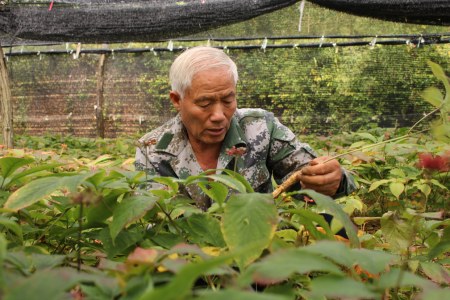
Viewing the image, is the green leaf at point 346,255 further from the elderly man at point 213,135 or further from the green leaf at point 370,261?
the elderly man at point 213,135

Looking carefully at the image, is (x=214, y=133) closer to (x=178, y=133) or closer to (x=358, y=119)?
(x=178, y=133)

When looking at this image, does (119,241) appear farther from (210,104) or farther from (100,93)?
(100,93)

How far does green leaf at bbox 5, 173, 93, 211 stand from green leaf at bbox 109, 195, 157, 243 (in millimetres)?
77

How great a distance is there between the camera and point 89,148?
6.35 meters

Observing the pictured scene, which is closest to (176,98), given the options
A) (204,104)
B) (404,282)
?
(204,104)

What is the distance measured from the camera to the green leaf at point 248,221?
2.86ft

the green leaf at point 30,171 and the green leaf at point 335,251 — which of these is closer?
the green leaf at point 335,251

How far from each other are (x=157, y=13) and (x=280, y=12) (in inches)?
44.1

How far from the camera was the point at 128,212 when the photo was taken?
3.13 feet

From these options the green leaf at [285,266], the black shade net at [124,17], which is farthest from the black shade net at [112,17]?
the green leaf at [285,266]

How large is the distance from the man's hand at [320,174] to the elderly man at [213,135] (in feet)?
1.39

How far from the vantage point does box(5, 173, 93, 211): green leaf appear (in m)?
0.92

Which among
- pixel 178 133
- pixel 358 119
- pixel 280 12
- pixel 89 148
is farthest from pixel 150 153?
pixel 358 119

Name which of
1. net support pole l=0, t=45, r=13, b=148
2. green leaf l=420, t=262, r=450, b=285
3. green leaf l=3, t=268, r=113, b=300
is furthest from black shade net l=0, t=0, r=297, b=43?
green leaf l=3, t=268, r=113, b=300
